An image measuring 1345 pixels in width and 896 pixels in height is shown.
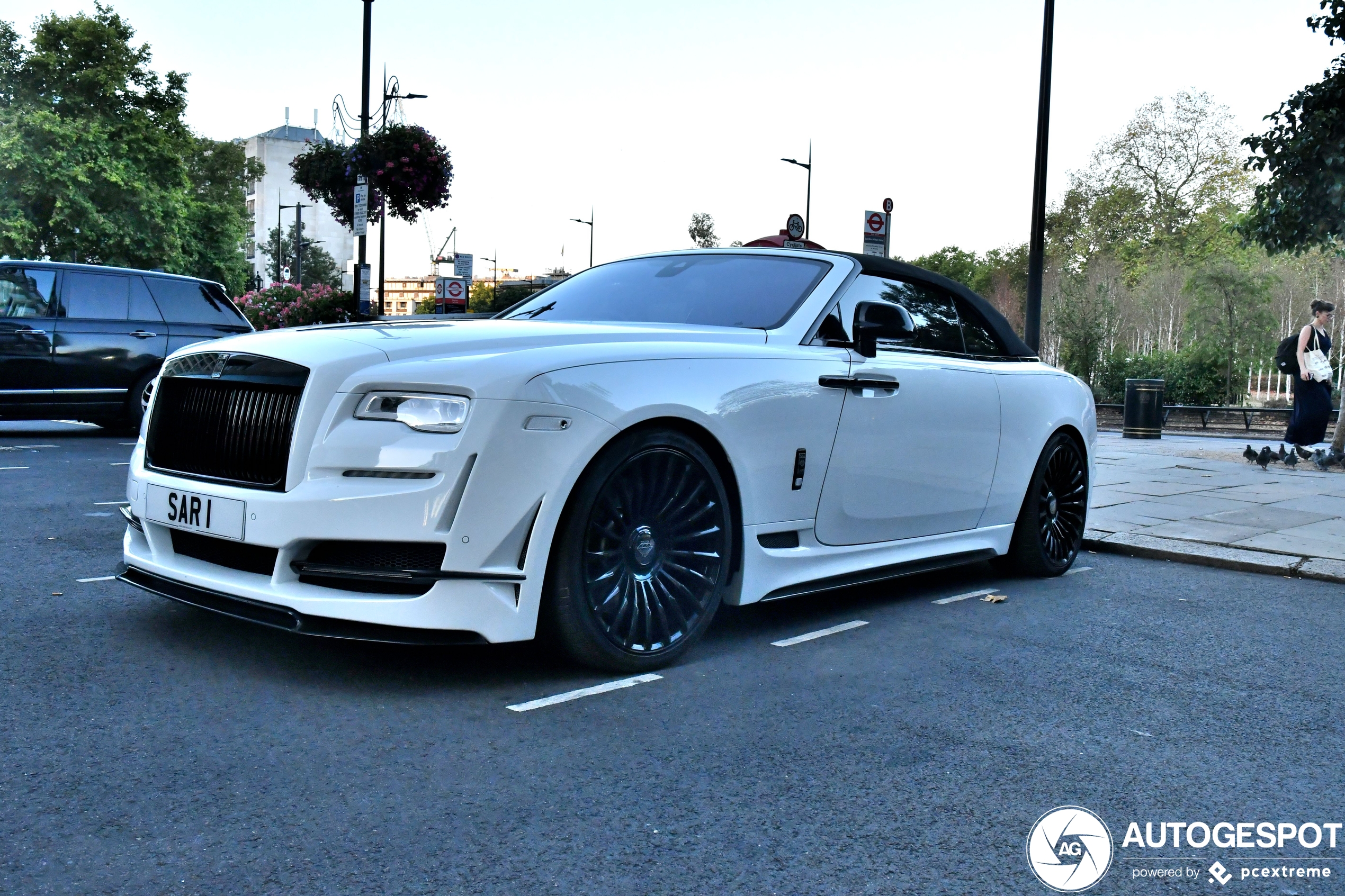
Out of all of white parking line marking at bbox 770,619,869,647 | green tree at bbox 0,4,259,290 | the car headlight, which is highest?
green tree at bbox 0,4,259,290

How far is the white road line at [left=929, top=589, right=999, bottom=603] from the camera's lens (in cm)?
555

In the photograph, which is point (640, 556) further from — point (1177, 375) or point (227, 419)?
point (1177, 375)

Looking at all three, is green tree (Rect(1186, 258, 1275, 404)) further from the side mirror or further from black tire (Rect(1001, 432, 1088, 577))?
the side mirror

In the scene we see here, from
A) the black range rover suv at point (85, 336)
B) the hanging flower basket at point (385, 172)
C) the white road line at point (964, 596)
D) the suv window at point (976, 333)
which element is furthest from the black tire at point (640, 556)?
→ the hanging flower basket at point (385, 172)

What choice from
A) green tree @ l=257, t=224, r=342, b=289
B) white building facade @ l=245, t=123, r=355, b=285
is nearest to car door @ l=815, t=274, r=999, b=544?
green tree @ l=257, t=224, r=342, b=289

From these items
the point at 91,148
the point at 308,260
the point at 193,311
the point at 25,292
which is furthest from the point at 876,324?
the point at 308,260

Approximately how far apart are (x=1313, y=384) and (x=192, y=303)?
12658mm

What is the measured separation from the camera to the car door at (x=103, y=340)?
39.6 feet

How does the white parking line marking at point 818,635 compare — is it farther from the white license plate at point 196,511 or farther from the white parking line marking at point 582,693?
the white license plate at point 196,511

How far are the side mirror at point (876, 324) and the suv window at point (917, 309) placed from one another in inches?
2.5

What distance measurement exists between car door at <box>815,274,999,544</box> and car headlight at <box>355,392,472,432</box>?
165 centimetres

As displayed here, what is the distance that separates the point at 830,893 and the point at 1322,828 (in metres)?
1.31

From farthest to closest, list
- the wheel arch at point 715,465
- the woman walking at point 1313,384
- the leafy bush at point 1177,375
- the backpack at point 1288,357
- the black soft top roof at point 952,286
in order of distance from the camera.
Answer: the leafy bush at point 1177,375 → the backpack at point 1288,357 → the woman walking at point 1313,384 → the black soft top roof at point 952,286 → the wheel arch at point 715,465

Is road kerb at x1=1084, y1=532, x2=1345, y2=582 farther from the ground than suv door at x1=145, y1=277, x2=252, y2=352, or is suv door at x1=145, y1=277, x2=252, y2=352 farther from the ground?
suv door at x1=145, y1=277, x2=252, y2=352
